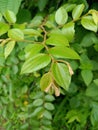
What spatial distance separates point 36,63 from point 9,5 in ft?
1.02

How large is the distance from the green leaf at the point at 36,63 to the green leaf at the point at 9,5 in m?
0.28

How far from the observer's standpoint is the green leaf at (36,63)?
55cm

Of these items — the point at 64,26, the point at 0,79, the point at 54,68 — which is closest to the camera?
the point at 54,68

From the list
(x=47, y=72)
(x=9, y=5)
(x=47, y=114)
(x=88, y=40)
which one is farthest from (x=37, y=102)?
(x=9, y=5)

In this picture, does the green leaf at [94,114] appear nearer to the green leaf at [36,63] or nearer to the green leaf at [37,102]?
the green leaf at [37,102]

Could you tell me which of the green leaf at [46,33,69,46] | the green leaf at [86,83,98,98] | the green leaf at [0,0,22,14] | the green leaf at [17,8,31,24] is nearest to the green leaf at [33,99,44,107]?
the green leaf at [86,83,98,98]

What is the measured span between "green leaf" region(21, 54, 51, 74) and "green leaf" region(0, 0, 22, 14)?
0.28 meters

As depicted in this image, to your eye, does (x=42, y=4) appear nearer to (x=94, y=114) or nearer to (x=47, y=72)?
(x=47, y=72)

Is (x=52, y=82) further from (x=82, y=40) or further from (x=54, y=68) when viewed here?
(x=82, y=40)

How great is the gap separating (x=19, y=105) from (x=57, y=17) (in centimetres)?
60

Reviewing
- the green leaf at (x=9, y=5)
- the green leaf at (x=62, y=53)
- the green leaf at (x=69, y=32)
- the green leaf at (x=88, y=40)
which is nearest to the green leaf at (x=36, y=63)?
the green leaf at (x=62, y=53)

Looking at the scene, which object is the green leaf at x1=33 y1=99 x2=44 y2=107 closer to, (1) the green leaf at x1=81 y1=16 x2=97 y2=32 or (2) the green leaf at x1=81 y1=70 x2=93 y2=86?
(2) the green leaf at x1=81 y1=70 x2=93 y2=86

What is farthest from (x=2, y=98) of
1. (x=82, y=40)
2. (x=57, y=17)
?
(x=57, y=17)

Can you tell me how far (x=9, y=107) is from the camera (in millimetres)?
1252
